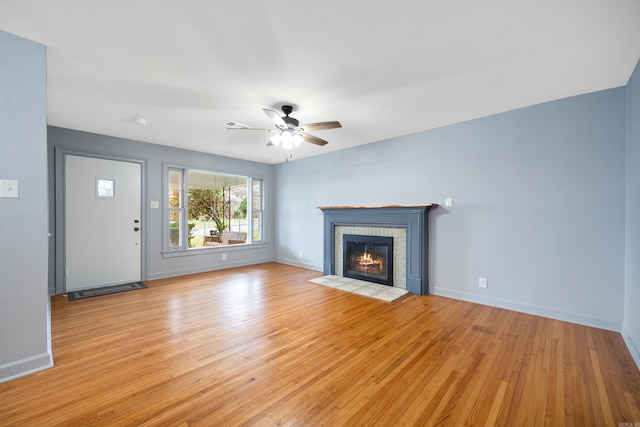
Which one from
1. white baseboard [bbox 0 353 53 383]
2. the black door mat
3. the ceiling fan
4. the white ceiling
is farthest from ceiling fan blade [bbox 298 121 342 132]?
the black door mat

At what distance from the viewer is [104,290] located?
4172 mm

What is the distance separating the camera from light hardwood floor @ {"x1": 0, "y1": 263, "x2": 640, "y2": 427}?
1623 mm

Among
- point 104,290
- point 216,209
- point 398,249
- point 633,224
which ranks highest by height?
point 216,209

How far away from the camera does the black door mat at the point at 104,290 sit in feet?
12.7

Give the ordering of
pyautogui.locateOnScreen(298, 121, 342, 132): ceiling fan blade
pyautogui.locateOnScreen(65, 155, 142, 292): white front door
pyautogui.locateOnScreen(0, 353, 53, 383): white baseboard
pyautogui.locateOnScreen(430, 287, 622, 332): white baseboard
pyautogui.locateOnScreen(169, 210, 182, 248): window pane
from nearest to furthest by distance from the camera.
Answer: pyautogui.locateOnScreen(0, 353, 53, 383): white baseboard → pyautogui.locateOnScreen(430, 287, 622, 332): white baseboard → pyautogui.locateOnScreen(298, 121, 342, 132): ceiling fan blade → pyautogui.locateOnScreen(65, 155, 142, 292): white front door → pyautogui.locateOnScreen(169, 210, 182, 248): window pane

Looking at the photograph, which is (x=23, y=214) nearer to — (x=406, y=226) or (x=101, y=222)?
(x=101, y=222)

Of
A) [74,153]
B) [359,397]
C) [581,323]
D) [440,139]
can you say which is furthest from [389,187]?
[74,153]

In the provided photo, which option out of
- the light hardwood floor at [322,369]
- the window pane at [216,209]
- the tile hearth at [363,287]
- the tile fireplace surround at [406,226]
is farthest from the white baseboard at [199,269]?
the tile fireplace surround at [406,226]

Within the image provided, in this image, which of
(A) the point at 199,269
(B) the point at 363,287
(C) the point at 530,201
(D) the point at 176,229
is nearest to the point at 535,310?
(C) the point at 530,201

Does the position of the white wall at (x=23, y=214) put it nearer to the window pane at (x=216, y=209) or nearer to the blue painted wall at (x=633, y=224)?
the window pane at (x=216, y=209)

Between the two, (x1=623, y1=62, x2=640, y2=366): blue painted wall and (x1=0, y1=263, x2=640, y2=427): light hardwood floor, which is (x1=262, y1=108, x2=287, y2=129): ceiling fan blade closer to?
(x1=0, y1=263, x2=640, y2=427): light hardwood floor

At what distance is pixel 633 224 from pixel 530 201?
89 cm

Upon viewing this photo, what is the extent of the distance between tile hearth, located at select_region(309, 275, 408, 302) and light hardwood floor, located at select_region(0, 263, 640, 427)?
40cm

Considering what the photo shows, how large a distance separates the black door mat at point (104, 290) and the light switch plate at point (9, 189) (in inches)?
99.4
